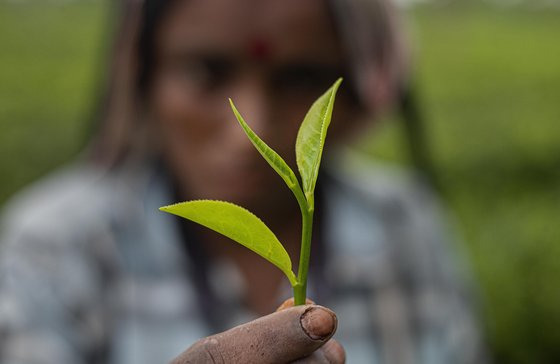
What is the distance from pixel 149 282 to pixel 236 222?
106 centimetres

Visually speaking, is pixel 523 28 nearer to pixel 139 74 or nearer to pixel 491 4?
pixel 491 4

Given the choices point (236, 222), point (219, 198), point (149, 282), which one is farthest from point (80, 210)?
point (236, 222)

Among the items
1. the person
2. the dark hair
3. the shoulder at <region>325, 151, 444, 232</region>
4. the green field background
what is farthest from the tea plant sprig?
the green field background

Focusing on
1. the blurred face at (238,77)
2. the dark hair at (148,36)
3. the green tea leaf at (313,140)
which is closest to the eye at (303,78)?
the blurred face at (238,77)

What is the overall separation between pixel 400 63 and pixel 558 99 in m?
4.27

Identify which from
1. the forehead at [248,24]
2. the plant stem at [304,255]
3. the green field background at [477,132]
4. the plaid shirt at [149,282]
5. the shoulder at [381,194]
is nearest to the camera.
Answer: the plant stem at [304,255]

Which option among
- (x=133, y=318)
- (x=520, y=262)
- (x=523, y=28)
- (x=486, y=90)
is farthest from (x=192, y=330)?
(x=523, y=28)

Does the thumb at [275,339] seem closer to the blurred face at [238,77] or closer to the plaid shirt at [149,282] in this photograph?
the blurred face at [238,77]

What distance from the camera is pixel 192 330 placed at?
154cm

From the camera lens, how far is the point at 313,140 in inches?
22.1

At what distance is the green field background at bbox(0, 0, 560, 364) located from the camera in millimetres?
2637

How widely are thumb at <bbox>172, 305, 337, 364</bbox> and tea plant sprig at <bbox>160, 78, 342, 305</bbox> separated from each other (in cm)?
2

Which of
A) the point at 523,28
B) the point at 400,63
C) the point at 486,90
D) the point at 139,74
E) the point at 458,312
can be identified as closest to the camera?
the point at 139,74

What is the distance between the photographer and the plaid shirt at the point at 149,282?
4.95 feet
